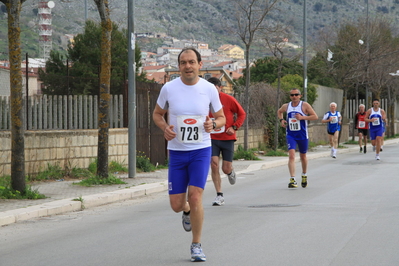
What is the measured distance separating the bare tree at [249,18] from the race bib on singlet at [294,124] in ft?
32.0

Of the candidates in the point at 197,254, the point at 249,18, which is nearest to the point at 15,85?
the point at 197,254

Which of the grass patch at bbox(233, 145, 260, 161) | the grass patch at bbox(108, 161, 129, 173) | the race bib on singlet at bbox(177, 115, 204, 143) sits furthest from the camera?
the grass patch at bbox(233, 145, 260, 161)

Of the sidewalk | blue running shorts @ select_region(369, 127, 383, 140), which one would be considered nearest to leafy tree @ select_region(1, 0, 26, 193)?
the sidewalk

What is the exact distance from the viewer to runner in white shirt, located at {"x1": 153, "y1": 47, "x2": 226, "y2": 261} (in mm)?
6344

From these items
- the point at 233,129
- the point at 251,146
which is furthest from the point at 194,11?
the point at 233,129

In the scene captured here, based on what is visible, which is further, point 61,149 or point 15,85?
point 61,149

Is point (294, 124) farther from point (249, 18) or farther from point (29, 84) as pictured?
point (249, 18)

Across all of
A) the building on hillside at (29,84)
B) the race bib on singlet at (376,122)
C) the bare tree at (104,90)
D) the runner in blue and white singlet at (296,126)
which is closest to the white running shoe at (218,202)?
the runner in blue and white singlet at (296,126)

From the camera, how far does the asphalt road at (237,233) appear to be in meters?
6.45

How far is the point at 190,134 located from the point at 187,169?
39 centimetres

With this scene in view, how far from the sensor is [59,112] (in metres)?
14.9

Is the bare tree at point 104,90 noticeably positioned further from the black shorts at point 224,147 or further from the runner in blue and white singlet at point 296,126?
the runner in blue and white singlet at point 296,126

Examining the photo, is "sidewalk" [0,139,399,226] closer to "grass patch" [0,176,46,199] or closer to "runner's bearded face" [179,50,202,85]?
"grass patch" [0,176,46,199]

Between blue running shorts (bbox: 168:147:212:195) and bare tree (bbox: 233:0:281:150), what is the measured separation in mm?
16142
